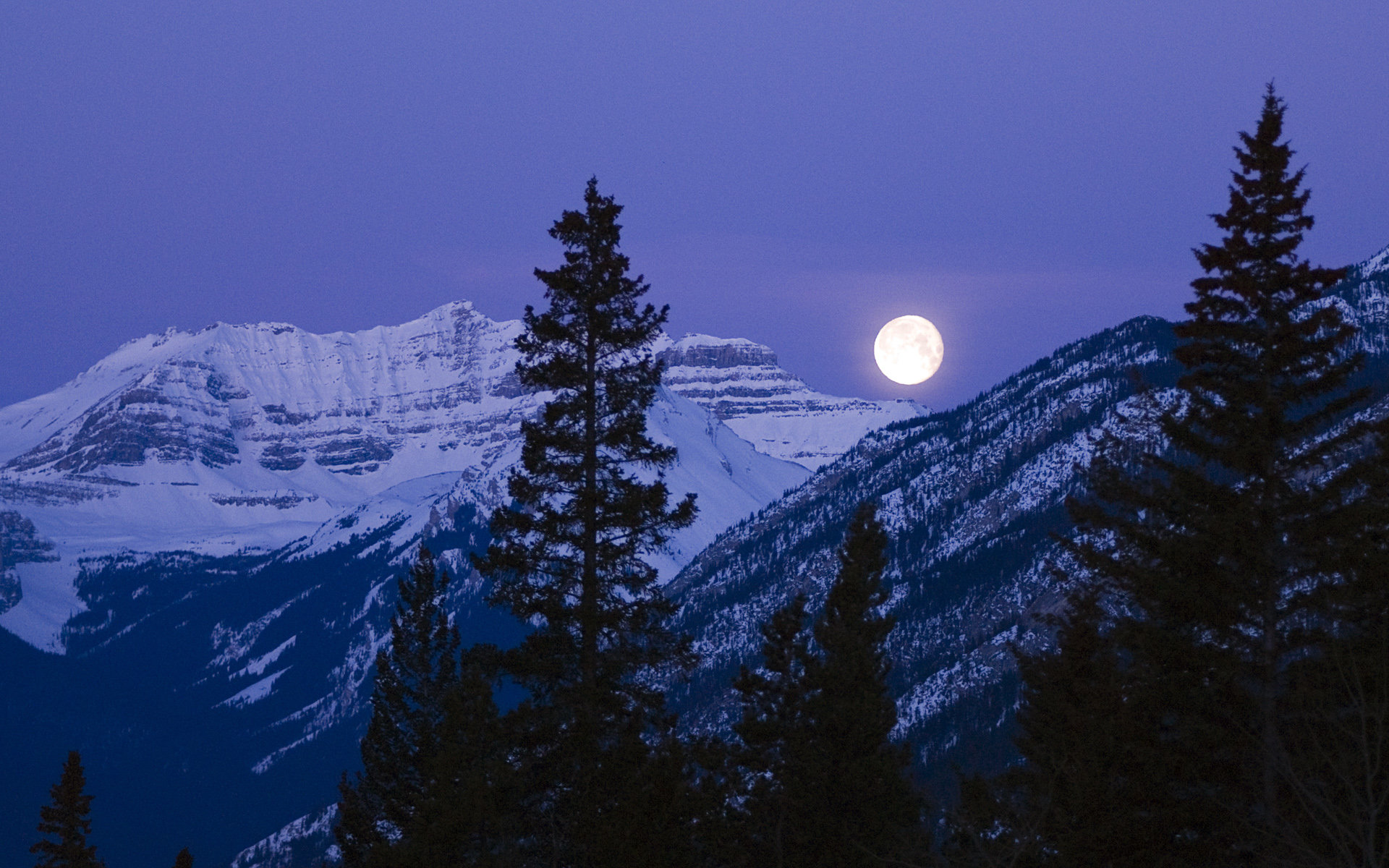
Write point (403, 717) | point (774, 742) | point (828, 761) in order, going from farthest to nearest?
point (403, 717) → point (774, 742) → point (828, 761)

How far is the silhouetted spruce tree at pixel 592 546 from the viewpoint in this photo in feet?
91.7

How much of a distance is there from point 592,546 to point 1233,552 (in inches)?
452

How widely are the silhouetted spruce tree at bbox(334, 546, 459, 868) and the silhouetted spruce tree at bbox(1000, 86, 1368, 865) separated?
21.0 m

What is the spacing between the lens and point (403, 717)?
44.9 meters

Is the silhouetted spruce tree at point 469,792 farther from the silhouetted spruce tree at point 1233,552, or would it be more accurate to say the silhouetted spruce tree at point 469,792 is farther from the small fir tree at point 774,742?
the silhouetted spruce tree at point 1233,552

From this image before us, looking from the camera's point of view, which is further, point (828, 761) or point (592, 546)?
point (828, 761)

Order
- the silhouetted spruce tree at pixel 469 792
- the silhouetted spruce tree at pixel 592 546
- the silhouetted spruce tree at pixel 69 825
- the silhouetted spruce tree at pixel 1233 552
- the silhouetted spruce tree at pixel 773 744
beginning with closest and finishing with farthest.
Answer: the silhouetted spruce tree at pixel 1233 552, the silhouetted spruce tree at pixel 592 546, the silhouetted spruce tree at pixel 469 792, the silhouetted spruce tree at pixel 773 744, the silhouetted spruce tree at pixel 69 825

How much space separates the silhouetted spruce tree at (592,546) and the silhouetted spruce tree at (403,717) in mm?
14110

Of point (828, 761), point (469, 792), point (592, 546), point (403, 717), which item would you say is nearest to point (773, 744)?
point (828, 761)

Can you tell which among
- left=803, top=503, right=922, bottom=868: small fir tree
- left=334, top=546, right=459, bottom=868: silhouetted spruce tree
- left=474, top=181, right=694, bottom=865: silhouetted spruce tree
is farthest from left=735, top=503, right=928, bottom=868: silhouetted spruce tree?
left=334, top=546, right=459, bottom=868: silhouetted spruce tree

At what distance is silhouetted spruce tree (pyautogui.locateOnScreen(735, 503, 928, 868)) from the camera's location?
33.8m

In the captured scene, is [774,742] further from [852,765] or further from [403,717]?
[403,717]

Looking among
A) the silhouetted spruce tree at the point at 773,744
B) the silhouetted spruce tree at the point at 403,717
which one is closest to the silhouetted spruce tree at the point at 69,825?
the silhouetted spruce tree at the point at 403,717

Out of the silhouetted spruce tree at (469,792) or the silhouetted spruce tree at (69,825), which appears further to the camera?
the silhouetted spruce tree at (69,825)
